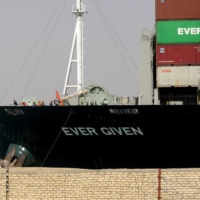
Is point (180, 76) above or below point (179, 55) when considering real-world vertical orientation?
below

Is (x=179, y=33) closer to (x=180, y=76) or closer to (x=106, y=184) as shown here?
(x=180, y=76)

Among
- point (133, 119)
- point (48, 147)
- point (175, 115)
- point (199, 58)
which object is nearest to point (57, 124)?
point (48, 147)

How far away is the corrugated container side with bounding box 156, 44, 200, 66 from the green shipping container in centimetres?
28

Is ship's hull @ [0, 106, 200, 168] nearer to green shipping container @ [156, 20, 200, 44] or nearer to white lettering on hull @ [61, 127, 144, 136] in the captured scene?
white lettering on hull @ [61, 127, 144, 136]

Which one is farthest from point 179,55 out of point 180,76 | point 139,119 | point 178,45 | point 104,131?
point 104,131

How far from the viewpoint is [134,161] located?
28.7 m

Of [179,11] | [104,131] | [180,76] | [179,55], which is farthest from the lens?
[179,11]

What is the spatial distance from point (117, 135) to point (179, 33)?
244 inches

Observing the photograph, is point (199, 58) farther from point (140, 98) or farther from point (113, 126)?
point (113, 126)

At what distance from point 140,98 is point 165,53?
257 centimetres

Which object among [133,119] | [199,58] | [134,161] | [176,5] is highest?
[176,5]

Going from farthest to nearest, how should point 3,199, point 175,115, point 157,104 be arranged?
point 157,104
point 175,115
point 3,199

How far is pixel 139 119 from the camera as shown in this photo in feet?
92.6

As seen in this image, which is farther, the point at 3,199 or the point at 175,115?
the point at 175,115
